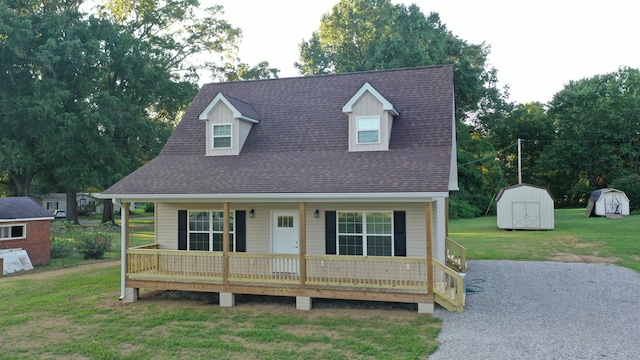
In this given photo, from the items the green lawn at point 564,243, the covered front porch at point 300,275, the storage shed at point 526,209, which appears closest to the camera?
the covered front porch at point 300,275

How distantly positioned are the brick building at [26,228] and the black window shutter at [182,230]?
10.3m

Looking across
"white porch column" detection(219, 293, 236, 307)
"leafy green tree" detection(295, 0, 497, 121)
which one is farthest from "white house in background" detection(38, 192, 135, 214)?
"white porch column" detection(219, 293, 236, 307)

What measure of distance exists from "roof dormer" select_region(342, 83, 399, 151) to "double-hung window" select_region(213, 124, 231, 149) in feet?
13.0

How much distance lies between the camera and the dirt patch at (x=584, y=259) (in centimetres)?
1768

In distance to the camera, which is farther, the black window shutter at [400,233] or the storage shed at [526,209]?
the storage shed at [526,209]

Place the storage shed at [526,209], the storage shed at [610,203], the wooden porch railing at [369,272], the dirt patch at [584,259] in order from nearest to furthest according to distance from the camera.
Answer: the wooden porch railing at [369,272] < the dirt patch at [584,259] < the storage shed at [526,209] < the storage shed at [610,203]

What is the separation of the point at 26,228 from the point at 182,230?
34.7 ft

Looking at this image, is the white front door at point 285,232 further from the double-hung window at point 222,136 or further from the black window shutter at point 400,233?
the double-hung window at point 222,136

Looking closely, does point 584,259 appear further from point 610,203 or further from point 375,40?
point 375,40

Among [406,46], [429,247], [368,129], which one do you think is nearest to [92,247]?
[368,129]

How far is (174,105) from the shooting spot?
132 ft

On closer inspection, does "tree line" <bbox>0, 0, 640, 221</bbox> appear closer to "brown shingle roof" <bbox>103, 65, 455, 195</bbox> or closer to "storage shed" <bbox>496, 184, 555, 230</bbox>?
"storage shed" <bbox>496, 184, 555, 230</bbox>

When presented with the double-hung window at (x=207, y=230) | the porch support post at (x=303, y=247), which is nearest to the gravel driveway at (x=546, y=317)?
the porch support post at (x=303, y=247)

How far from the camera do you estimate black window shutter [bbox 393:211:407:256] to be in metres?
11.8
